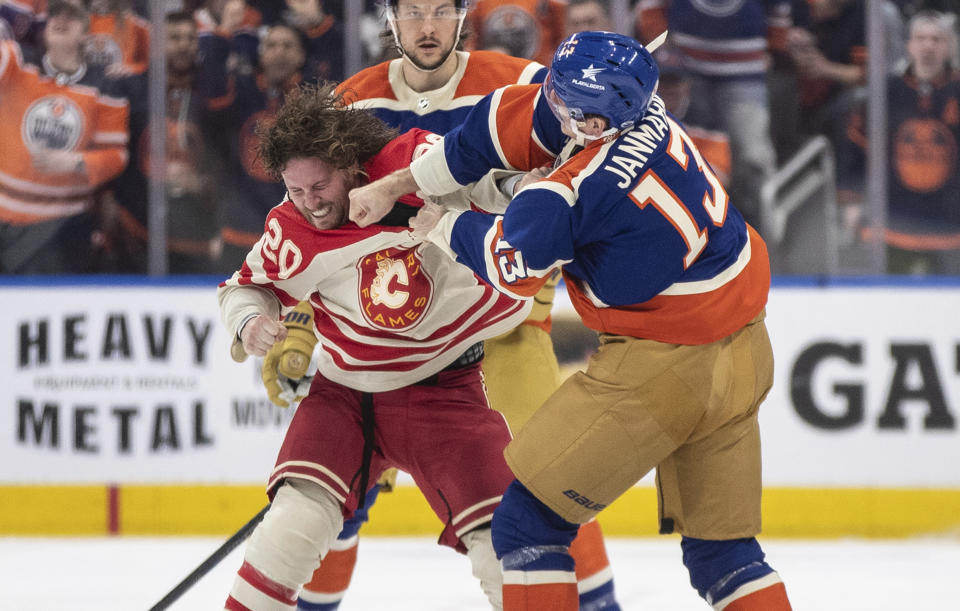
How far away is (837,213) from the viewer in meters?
4.98

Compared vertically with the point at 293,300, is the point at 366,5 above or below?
above

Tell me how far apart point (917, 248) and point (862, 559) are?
152 cm

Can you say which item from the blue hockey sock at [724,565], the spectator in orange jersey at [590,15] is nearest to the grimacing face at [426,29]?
the blue hockey sock at [724,565]

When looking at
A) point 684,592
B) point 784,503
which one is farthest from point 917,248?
point 684,592

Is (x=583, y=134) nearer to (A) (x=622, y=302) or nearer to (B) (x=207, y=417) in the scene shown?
(A) (x=622, y=302)

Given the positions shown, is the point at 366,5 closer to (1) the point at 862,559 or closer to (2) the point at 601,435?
(1) the point at 862,559

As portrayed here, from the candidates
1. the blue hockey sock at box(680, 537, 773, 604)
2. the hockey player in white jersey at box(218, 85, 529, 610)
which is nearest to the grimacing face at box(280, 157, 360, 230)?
the hockey player in white jersey at box(218, 85, 529, 610)

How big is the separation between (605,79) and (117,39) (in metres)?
3.73

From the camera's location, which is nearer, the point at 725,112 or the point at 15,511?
the point at 15,511

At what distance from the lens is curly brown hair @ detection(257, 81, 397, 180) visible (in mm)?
2104

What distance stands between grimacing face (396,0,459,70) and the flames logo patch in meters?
0.64

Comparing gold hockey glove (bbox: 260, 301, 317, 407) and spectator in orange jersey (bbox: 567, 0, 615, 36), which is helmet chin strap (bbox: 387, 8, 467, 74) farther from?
spectator in orange jersey (bbox: 567, 0, 615, 36)

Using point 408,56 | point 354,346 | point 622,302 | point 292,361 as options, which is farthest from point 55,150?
point 622,302

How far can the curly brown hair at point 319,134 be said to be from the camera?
2104mm
